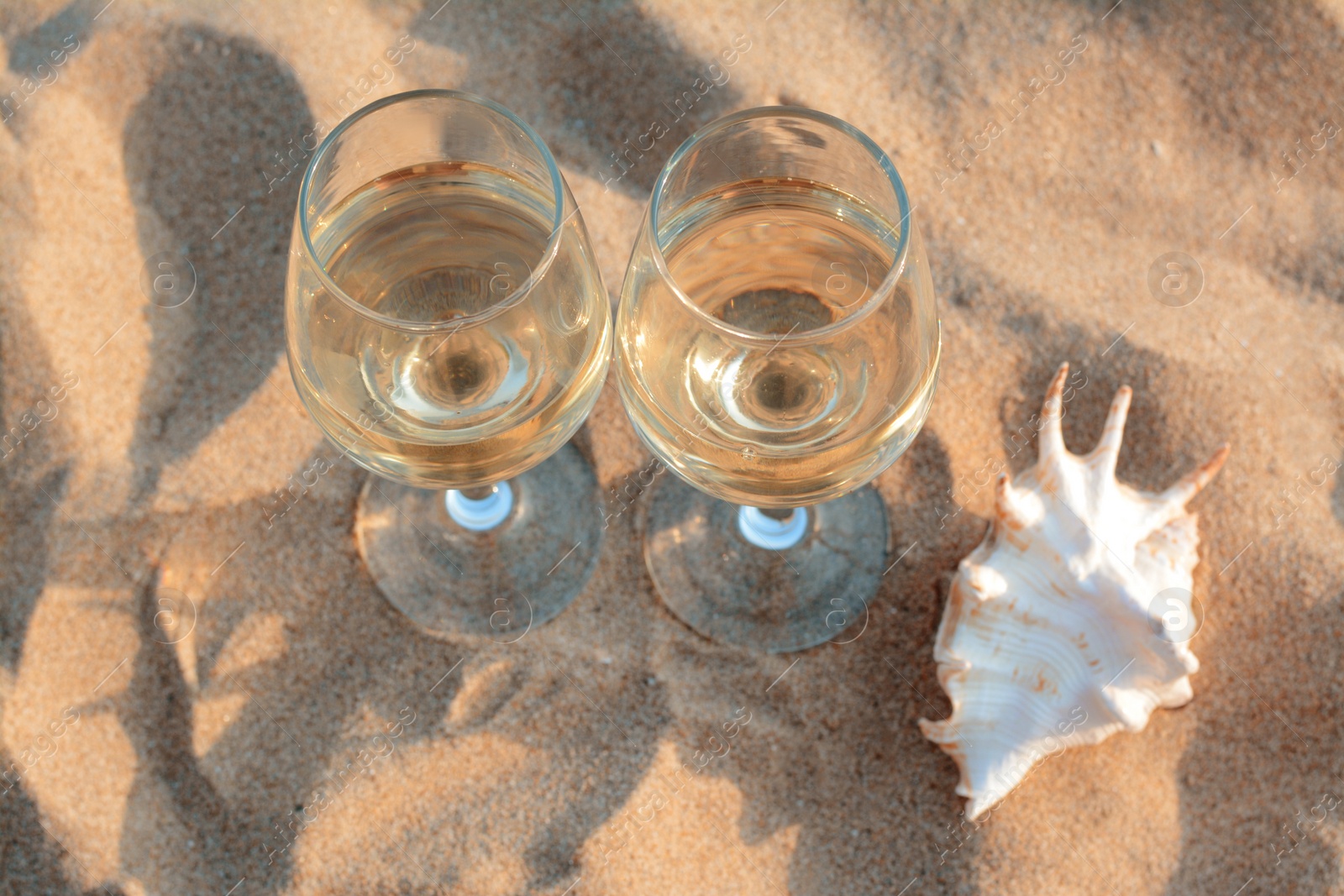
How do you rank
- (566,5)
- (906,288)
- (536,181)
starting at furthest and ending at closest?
1. (566,5)
2. (536,181)
3. (906,288)

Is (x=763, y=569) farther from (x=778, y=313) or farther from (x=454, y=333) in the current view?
(x=454, y=333)

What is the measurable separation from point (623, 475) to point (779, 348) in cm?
81

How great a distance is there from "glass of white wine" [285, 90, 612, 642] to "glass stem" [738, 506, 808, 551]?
68 cm

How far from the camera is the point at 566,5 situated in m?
2.41

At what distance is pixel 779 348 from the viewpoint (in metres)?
1.52

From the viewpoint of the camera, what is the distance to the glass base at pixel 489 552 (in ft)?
7.13

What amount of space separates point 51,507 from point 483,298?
1099 millimetres

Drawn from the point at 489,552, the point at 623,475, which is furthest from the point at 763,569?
the point at 489,552

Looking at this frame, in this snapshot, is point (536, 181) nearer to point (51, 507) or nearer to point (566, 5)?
point (566, 5)

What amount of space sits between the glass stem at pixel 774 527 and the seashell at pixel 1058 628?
346mm

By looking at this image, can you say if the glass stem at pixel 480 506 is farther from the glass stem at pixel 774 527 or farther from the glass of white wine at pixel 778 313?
the glass of white wine at pixel 778 313

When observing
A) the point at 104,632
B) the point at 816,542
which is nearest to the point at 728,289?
the point at 816,542

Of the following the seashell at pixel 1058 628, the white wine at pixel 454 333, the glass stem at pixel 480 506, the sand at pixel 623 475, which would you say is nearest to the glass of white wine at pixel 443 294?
the white wine at pixel 454 333

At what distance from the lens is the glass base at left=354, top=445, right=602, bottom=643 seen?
2.17m
